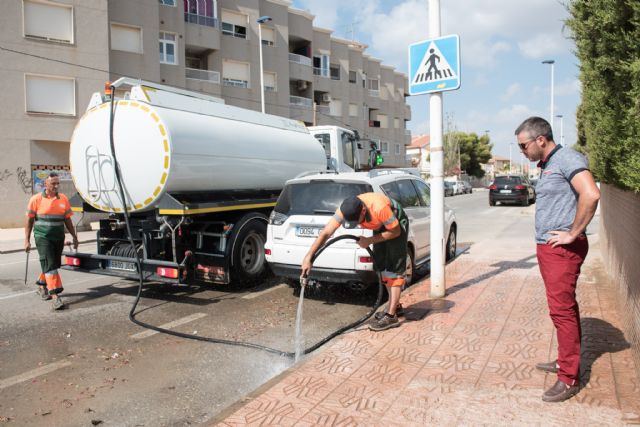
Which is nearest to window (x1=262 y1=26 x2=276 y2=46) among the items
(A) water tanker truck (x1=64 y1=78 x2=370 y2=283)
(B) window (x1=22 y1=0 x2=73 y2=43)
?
(B) window (x1=22 y1=0 x2=73 y2=43)

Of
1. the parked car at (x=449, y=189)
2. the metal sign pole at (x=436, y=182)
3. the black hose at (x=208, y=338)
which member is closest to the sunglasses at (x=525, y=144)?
the black hose at (x=208, y=338)

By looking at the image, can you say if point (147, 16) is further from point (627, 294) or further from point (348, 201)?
point (627, 294)

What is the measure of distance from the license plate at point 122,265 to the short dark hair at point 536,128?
5296 mm

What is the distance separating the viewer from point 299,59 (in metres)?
36.2

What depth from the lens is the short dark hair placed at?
3.55 meters

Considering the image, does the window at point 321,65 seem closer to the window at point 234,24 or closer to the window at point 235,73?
the window at point 234,24

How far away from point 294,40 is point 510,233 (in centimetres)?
2782

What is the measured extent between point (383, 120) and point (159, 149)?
45804 mm

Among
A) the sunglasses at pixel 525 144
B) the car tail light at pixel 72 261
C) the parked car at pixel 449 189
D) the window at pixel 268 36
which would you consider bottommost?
the car tail light at pixel 72 261

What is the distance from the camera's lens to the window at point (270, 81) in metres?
32.9

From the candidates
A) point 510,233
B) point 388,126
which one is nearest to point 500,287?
point 510,233

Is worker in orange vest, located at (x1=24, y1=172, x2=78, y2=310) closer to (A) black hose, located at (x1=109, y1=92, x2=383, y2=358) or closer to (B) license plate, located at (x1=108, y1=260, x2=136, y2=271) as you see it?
(B) license plate, located at (x1=108, y1=260, x2=136, y2=271)

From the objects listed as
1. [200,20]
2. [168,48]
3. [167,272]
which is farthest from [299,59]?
[167,272]

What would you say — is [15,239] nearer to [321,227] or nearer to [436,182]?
[321,227]
